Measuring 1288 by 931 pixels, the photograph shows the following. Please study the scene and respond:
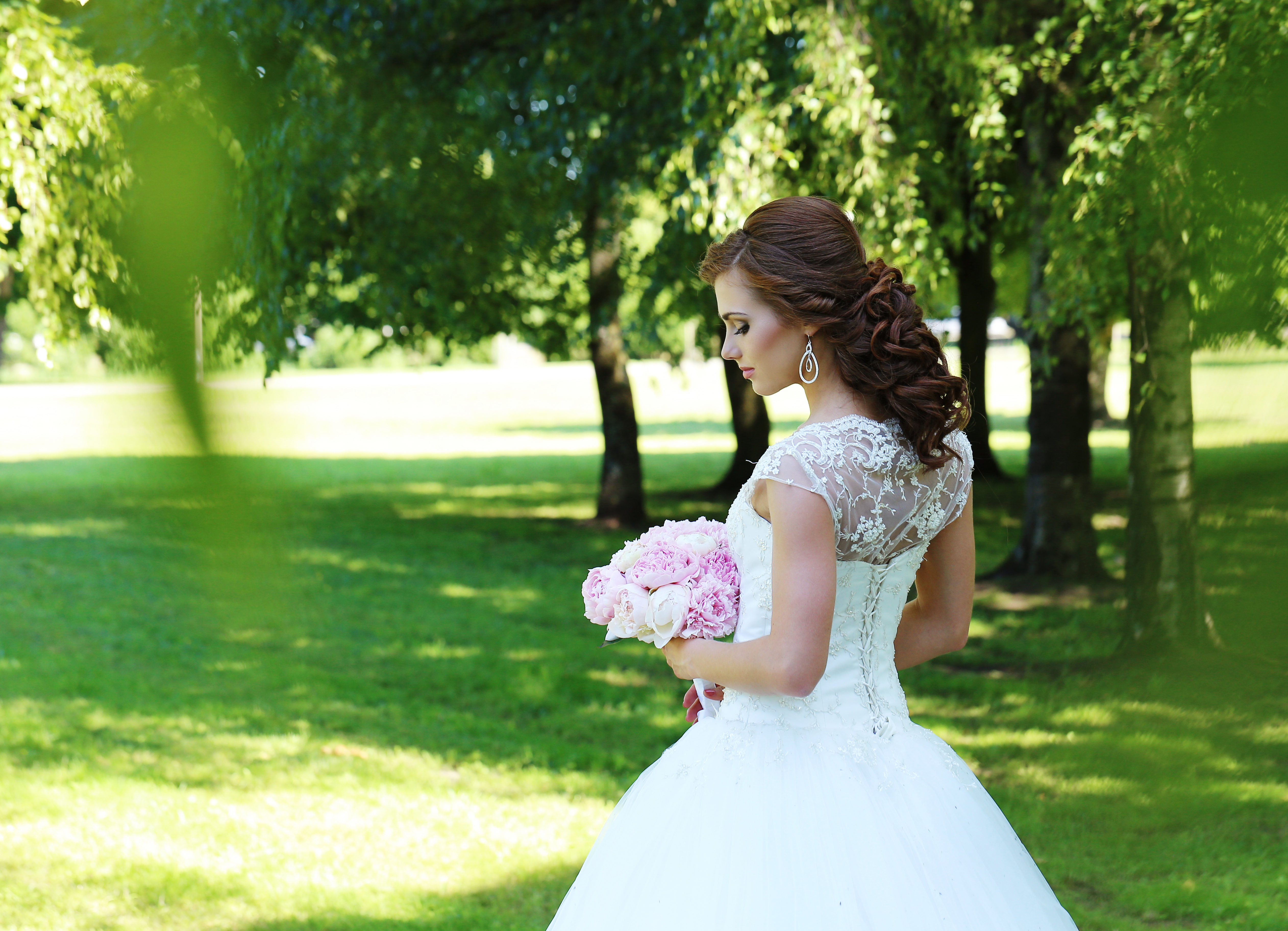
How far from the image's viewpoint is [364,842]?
14.6 feet

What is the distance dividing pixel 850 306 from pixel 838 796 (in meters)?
0.85

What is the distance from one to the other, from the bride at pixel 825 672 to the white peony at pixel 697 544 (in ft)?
0.17

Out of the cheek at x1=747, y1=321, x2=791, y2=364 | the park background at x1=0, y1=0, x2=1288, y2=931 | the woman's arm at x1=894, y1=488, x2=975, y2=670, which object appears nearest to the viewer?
the park background at x1=0, y1=0, x2=1288, y2=931

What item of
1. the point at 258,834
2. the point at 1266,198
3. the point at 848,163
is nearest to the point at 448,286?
the point at 848,163

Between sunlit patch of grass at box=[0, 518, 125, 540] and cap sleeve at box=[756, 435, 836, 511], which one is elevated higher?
cap sleeve at box=[756, 435, 836, 511]

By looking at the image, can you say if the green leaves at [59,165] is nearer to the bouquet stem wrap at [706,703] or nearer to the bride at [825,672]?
the bride at [825,672]

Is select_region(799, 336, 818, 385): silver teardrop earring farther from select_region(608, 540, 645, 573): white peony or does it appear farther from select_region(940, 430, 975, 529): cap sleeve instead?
select_region(608, 540, 645, 573): white peony

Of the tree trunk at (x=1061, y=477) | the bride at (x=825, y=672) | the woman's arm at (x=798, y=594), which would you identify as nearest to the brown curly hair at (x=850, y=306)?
the bride at (x=825, y=672)

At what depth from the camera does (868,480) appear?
1.91 meters

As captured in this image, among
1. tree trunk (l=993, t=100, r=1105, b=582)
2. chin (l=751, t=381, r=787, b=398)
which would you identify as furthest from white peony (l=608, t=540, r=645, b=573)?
tree trunk (l=993, t=100, r=1105, b=582)

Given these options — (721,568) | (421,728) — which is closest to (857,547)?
(721,568)

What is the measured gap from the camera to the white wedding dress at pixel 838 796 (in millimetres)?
1896

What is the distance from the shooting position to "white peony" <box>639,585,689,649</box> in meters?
1.97

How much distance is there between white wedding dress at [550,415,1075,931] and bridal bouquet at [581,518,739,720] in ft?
0.20
